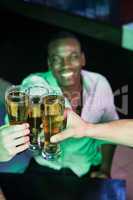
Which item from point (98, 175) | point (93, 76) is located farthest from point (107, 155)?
point (93, 76)

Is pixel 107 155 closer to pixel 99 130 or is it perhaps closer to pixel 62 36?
pixel 99 130

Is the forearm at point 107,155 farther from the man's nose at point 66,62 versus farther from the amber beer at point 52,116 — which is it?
the man's nose at point 66,62

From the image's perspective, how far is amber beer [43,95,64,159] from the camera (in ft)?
8.13

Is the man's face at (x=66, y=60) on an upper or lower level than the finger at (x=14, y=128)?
upper

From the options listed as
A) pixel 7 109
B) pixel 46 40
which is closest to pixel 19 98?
pixel 7 109

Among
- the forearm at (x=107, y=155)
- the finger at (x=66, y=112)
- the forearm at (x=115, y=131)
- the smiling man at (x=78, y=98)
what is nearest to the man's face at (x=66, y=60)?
the smiling man at (x=78, y=98)

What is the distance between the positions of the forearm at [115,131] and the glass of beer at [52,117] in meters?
0.16

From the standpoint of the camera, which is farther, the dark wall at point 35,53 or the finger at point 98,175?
the finger at point 98,175

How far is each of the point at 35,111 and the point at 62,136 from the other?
159mm

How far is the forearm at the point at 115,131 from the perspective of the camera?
8.51 ft

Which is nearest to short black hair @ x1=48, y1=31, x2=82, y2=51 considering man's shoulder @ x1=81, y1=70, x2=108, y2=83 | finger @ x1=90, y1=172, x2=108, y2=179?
man's shoulder @ x1=81, y1=70, x2=108, y2=83

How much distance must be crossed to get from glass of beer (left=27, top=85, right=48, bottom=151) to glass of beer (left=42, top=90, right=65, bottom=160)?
32 millimetres

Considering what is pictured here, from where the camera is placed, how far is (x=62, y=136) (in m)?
2.60

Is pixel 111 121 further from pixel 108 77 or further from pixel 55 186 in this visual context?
pixel 55 186
